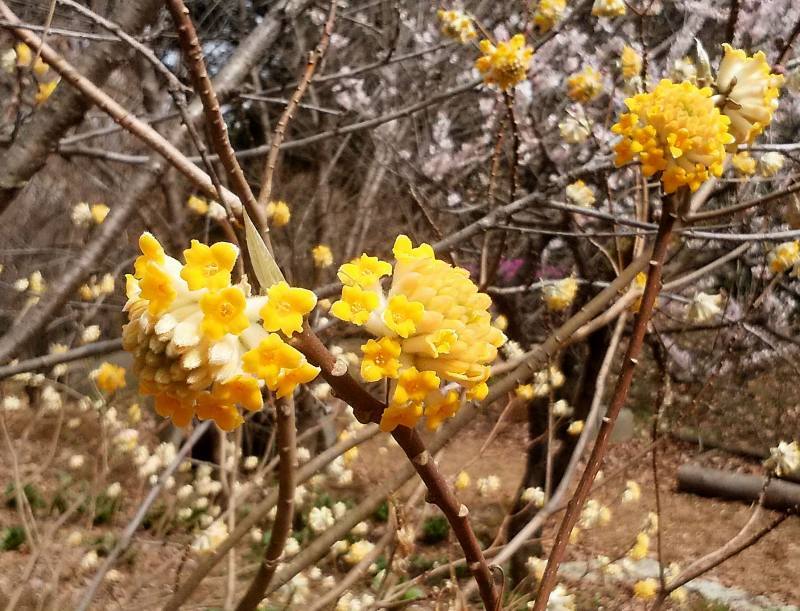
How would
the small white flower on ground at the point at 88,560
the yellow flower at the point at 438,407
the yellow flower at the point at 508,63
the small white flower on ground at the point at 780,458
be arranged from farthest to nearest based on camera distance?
the small white flower on ground at the point at 88,560 < the yellow flower at the point at 508,63 < the small white flower on ground at the point at 780,458 < the yellow flower at the point at 438,407

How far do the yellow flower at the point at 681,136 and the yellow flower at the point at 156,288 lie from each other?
68 centimetres

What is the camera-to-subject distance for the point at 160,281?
0.49m

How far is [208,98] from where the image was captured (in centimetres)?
74

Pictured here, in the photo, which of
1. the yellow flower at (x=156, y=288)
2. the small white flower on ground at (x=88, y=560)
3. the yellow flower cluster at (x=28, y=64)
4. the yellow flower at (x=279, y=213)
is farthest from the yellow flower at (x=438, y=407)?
the small white flower on ground at (x=88, y=560)

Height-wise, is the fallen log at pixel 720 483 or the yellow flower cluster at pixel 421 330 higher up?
the yellow flower cluster at pixel 421 330

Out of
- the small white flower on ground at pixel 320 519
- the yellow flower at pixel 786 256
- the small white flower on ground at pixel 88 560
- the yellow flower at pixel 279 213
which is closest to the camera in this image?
the yellow flower at pixel 786 256

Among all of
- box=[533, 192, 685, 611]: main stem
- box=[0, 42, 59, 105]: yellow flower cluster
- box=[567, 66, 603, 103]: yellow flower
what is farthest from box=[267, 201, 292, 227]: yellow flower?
box=[533, 192, 685, 611]: main stem

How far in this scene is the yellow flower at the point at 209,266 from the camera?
1.61 feet

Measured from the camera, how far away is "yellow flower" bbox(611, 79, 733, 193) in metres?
0.90

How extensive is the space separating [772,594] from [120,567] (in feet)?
14.5

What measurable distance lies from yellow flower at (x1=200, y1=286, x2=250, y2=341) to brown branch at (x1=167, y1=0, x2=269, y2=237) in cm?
27

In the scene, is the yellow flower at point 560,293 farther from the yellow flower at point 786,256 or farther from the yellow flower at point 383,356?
the yellow flower at point 383,356

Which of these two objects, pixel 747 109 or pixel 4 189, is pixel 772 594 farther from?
pixel 4 189

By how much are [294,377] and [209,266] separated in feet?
0.37
